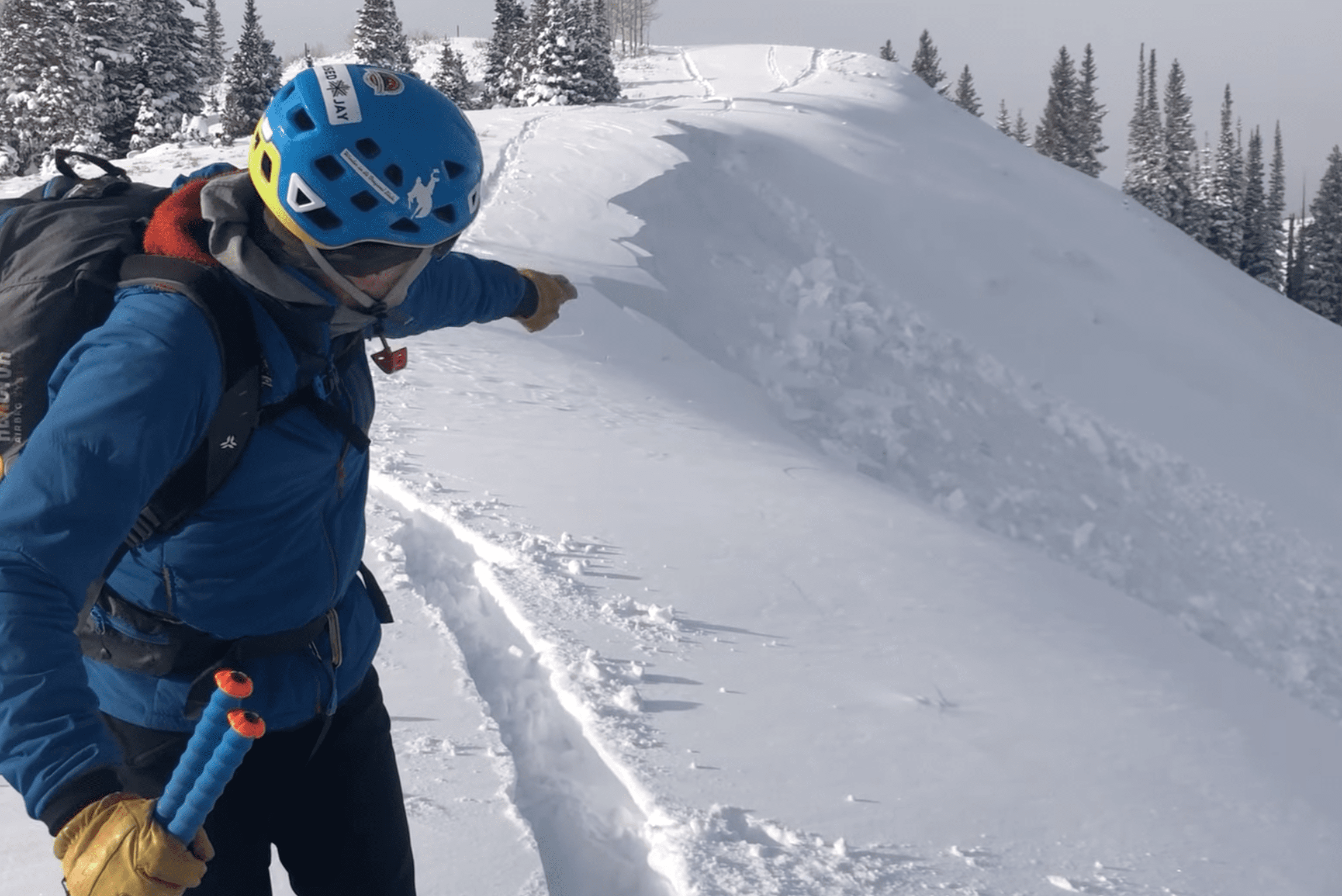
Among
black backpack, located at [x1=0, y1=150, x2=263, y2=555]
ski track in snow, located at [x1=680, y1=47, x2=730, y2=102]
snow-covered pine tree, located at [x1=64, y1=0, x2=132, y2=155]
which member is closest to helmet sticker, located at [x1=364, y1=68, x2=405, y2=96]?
black backpack, located at [x1=0, y1=150, x2=263, y2=555]

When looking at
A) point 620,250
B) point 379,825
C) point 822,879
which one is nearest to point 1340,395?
point 620,250

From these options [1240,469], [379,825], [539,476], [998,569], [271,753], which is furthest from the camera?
[1240,469]

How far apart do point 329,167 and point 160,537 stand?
0.74 meters

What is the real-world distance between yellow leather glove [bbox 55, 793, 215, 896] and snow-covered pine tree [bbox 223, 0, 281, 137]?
39663 millimetres

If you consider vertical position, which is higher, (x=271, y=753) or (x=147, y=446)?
(x=147, y=446)

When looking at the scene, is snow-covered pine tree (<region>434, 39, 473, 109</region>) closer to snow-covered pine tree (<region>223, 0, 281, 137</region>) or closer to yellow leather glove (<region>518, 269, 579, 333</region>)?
snow-covered pine tree (<region>223, 0, 281, 137</region>)

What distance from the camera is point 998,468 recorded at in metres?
11.8

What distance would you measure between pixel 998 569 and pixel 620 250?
8.51 meters

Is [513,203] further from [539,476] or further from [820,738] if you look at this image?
[820,738]

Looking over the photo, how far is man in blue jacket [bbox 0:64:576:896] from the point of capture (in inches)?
58.1

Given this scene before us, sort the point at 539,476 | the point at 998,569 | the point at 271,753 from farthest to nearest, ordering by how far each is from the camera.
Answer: the point at 539,476 < the point at 998,569 < the point at 271,753

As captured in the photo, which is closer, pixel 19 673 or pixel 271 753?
pixel 19 673

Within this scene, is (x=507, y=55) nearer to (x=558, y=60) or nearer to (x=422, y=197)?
(x=558, y=60)

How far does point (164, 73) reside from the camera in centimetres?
3494
